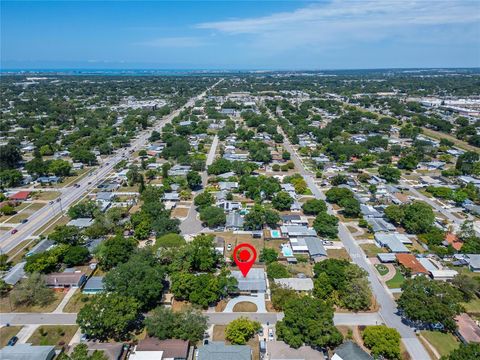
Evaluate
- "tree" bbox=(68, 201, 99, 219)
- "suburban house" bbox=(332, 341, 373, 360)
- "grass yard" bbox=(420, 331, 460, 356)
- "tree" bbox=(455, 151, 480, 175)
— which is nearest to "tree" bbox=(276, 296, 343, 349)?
"suburban house" bbox=(332, 341, 373, 360)

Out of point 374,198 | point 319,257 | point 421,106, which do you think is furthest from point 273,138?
point 421,106

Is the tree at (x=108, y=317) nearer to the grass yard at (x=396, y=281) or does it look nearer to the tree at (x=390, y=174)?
the grass yard at (x=396, y=281)

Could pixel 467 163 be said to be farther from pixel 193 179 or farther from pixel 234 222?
pixel 193 179

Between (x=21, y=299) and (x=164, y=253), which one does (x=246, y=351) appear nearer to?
(x=164, y=253)

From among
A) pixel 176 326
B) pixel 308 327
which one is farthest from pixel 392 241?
pixel 176 326

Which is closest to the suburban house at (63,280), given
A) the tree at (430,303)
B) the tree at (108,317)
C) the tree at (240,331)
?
the tree at (108,317)

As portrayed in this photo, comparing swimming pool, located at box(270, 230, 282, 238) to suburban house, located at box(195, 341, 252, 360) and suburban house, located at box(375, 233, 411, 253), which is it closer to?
suburban house, located at box(375, 233, 411, 253)
